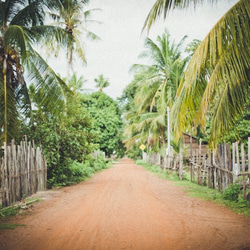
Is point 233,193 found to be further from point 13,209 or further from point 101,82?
point 101,82

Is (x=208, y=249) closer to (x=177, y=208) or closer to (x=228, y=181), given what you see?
(x=177, y=208)

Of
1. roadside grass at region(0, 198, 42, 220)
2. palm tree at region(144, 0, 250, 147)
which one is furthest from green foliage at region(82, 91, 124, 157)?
palm tree at region(144, 0, 250, 147)

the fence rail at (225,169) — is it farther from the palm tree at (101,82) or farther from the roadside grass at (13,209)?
the palm tree at (101,82)

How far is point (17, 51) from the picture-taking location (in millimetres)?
9914

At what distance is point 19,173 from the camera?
8703mm

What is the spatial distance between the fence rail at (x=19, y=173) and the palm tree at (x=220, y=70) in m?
4.76

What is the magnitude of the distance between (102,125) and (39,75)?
1125 inches

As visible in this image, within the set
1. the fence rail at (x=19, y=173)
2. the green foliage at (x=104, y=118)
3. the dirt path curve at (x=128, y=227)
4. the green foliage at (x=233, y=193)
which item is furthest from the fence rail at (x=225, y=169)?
the green foliage at (x=104, y=118)

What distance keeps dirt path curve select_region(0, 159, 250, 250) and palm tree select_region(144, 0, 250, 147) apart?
5.84 feet

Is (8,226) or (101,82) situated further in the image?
(101,82)

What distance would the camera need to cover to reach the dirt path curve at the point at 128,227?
15.3 feet

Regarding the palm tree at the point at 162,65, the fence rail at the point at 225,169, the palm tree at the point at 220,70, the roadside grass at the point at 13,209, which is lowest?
the roadside grass at the point at 13,209

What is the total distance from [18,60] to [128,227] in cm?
740

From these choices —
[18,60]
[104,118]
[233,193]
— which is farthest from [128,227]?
[104,118]
